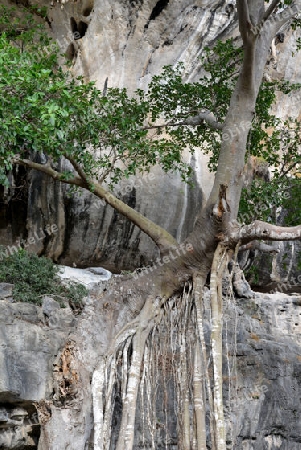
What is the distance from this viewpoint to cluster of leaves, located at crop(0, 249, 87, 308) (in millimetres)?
8352

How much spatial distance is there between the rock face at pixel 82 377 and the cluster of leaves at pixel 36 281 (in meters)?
0.30

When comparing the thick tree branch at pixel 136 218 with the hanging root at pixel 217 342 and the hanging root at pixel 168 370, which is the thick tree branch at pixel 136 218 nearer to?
the hanging root at pixel 168 370

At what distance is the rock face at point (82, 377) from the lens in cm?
619

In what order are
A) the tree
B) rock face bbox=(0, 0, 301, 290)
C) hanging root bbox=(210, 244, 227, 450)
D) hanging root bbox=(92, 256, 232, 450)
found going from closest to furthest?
1. hanging root bbox=(210, 244, 227, 450)
2. hanging root bbox=(92, 256, 232, 450)
3. the tree
4. rock face bbox=(0, 0, 301, 290)

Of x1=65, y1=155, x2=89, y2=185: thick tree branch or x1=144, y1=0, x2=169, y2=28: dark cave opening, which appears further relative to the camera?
x1=144, y1=0, x2=169, y2=28: dark cave opening

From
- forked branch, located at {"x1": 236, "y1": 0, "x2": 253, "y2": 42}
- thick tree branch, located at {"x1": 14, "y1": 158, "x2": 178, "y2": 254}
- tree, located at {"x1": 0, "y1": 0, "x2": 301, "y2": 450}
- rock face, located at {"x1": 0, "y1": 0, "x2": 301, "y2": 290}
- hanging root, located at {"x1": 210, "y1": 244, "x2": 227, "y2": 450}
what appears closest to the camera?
hanging root, located at {"x1": 210, "y1": 244, "x2": 227, "y2": 450}

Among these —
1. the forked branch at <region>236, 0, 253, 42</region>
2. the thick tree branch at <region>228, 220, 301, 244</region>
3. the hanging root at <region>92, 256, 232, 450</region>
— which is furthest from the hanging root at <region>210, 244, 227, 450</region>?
the forked branch at <region>236, 0, 253, 42</region>

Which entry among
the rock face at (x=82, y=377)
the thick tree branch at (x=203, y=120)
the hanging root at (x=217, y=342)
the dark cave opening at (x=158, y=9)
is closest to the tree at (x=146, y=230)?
the hanging root at (x=217, y=342)

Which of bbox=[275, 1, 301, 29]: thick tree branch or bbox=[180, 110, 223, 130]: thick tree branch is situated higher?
bbox=[275, 1, 301, 29]: thick tree branch

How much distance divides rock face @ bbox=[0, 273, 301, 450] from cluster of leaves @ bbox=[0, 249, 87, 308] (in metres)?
0.30

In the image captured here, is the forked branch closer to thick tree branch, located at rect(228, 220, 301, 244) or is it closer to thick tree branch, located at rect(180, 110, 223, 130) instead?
thick tree branch, located at rect(180, 110, 223, 130)

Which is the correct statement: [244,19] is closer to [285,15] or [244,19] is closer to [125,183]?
[285,15]

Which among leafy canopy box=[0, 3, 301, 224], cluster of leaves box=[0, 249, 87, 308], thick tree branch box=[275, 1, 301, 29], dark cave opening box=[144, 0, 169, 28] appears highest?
dark cave opening box=[144, 0, 169, 28]

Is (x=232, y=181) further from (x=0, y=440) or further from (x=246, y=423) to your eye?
(x=0, y=440)
